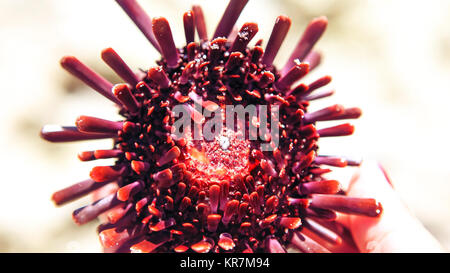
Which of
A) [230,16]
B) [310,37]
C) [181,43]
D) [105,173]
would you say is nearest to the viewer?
[105,173]

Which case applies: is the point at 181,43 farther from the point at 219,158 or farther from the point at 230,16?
the point at 219,158

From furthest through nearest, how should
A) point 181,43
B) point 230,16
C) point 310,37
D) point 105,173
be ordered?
point 181,43 < point 310,37 < point 230,16 < point 105,173

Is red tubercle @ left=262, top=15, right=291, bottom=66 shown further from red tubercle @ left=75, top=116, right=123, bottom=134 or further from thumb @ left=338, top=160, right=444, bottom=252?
thumb @ left=338, top=160, right=444, bottom=252

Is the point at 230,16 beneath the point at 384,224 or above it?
above

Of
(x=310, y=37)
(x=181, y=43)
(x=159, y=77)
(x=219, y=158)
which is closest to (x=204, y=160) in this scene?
(x=219, y=158)

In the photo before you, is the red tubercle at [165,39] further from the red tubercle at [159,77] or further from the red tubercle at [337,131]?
the red tubercle at [337,131]

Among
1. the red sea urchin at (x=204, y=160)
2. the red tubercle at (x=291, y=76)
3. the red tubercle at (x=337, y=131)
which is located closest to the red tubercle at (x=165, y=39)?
the red sea urchin at (x=204, y=160)
